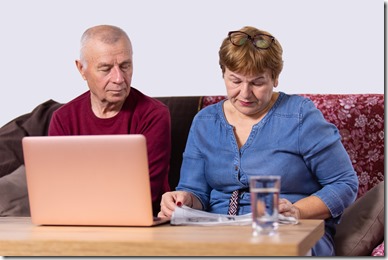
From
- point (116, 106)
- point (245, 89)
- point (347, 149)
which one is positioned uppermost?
point (245, 89)

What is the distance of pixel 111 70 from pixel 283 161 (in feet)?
2.48

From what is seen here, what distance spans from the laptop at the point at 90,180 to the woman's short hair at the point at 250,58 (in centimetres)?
57

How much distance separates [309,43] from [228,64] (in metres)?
1.12

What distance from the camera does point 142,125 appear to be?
2988mm

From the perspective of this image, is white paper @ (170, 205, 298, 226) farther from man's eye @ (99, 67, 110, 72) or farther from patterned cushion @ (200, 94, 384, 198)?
patterned cushion @ (200, 94, 384, 198)

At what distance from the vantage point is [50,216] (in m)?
2.22

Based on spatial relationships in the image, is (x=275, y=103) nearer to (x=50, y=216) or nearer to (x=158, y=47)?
(x=50, y=216)

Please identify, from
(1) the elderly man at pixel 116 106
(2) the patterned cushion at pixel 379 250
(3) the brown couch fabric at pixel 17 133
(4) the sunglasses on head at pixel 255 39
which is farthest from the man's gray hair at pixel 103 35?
(2) the patterned cushion at pixel 379 250

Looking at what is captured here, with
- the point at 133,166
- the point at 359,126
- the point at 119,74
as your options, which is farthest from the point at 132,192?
the point at 359,126

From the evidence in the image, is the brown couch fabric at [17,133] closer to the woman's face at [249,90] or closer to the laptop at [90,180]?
the woman's face at [249,90]

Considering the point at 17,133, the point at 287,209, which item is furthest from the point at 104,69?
the point at 287,209

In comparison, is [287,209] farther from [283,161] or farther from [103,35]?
[103,35]

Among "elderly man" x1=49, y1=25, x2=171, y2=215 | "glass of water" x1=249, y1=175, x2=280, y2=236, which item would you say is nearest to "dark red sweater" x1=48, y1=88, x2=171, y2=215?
"elderly man" x1=49, y1=25, x2=171, y2=215

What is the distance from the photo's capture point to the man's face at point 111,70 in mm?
2943
